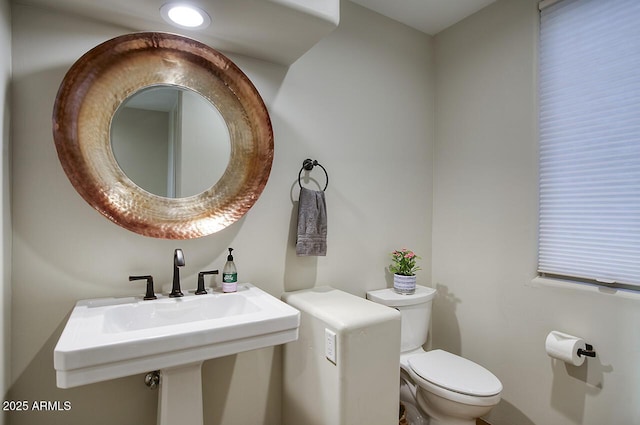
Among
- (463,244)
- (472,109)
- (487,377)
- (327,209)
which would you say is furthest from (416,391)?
(472,109)

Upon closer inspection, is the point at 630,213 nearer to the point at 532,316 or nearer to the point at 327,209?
the point at 532,316

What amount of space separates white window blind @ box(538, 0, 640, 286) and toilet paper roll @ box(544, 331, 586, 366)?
33cm

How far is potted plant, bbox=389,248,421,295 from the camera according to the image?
2.08m

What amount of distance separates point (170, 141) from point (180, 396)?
3.60 feet

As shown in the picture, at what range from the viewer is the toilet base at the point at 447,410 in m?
1.58

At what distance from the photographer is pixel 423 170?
2479 millimetres

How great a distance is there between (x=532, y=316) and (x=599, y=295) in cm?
37

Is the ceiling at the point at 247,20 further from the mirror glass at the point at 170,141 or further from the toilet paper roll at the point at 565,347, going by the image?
the toilet paper roll at the point at 565,347

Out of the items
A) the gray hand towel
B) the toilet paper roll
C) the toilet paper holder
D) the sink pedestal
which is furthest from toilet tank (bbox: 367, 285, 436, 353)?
the sink pedestal

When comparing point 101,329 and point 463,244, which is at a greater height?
point 463,244

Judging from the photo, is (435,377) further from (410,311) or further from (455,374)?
(410,311)

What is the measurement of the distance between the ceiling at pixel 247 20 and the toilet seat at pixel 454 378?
1.79 m

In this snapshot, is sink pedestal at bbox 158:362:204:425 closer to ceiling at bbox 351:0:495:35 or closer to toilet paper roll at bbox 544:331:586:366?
A: toilet paper roll at bbox 544:331:586:366

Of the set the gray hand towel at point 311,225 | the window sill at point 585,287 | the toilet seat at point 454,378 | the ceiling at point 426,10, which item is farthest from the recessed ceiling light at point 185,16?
the window sill at point 585,287
